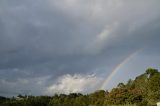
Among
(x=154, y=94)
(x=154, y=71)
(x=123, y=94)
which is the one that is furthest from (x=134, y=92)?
(x=154, y=71)

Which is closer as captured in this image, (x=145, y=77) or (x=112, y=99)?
(x=112, y=99)

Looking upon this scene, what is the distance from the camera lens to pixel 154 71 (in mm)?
163375

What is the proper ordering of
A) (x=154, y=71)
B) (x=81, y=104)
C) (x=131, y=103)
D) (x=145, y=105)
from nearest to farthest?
(x=145, y=105)
(x=131, y=103)
(x=154, y=71)
(x=81, y=104)

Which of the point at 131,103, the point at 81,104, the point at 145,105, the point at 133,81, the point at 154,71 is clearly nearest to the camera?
the point at 145,105

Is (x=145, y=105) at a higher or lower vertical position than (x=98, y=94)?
lower

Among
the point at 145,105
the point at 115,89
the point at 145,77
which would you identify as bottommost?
the point at 145,105

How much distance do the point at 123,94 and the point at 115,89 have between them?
514 cm

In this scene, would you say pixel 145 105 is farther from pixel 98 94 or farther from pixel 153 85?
pixel 98 94

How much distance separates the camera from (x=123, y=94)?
130125 millimetres

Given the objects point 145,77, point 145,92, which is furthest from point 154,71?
point 145,92

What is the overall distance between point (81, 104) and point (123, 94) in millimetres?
70579

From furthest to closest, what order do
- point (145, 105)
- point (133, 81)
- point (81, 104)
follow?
point (81, 104), point (133, 81), point (145, 105)

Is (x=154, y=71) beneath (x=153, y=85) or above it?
above

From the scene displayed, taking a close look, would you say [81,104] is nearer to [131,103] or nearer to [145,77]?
[145,77]
